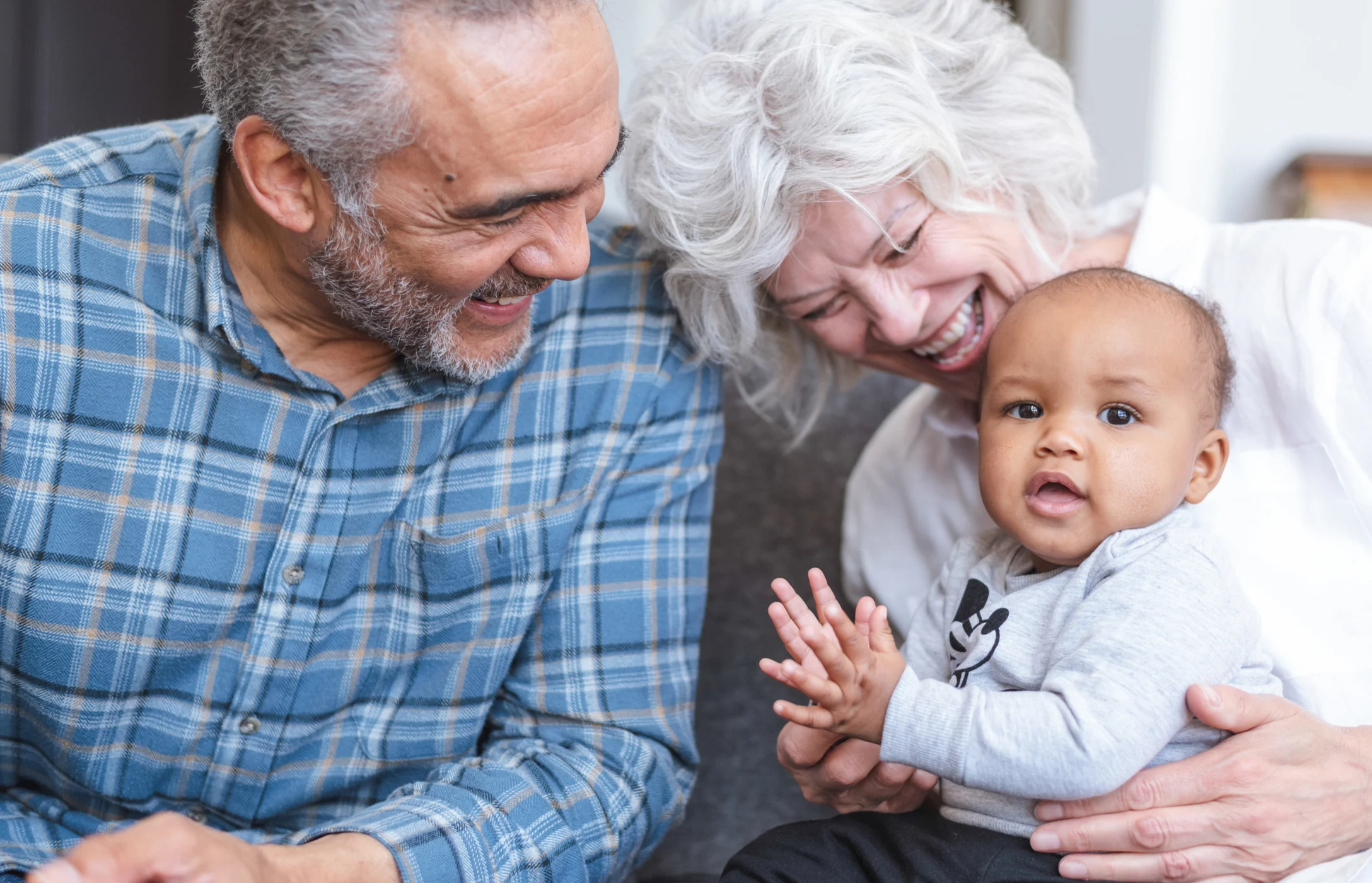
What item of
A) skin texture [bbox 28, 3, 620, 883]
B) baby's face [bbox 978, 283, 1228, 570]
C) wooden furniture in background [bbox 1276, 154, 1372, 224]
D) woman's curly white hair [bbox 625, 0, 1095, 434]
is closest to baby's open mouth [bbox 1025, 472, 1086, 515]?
baby's face [bbox 978, 283, 1228, 570]

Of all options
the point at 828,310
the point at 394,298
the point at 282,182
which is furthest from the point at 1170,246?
the point at 282,182

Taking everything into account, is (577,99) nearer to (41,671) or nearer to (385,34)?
(385,34)

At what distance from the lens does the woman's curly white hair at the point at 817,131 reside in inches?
57.7

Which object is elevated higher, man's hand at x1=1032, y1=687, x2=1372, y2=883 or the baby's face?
the baby's face

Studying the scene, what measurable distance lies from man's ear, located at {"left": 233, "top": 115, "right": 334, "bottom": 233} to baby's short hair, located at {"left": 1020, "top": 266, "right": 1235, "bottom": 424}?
0.81 meters

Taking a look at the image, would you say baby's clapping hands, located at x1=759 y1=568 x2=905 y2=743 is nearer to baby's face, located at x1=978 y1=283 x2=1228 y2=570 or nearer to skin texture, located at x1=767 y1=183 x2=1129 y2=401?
baby's face, located at x1=978 y1=283 x2=1228 y2=570

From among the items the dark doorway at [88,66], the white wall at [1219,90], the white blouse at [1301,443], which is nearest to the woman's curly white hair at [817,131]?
the white blouse at [1301,443]

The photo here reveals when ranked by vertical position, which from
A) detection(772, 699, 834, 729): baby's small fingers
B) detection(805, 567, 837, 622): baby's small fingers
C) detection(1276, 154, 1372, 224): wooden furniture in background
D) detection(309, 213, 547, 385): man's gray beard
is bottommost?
detection(772, 699, 834, 729): baby's small fingers

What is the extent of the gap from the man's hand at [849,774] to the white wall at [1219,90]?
172cm

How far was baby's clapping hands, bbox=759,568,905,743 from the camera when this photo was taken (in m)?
1.09

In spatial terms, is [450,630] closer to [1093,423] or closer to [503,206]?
[503,206]

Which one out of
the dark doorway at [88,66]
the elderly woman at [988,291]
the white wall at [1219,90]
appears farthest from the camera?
the white wall at [1219,90]

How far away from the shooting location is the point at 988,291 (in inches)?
63.2

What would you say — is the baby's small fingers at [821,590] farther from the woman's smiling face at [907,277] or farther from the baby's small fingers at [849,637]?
the woman's smiling face at [907,277]
